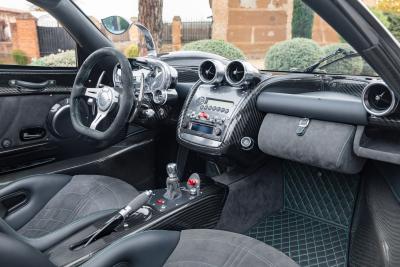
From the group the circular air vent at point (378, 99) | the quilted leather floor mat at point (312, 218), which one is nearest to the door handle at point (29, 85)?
the quilted leather floor mat at point (312, 218)

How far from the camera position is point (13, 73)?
246cm

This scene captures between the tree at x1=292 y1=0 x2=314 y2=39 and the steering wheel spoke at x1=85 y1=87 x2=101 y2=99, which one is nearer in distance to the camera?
the tree at x1=292 y1=0 x2=314 y2=39

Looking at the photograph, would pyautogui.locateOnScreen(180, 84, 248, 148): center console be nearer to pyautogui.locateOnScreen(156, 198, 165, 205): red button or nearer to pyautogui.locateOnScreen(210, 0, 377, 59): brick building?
pyautogui.locateOnScreen(156, 198, 165, 205): red button

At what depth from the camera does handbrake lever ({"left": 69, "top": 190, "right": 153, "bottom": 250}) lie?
1.61 metres

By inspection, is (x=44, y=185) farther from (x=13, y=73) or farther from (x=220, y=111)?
(x=220, y=111)

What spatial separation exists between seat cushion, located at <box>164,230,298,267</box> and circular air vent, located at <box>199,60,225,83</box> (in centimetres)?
103

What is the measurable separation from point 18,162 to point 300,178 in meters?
1.79

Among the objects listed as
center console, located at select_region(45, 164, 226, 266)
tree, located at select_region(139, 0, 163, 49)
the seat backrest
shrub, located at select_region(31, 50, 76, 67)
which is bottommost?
center console, located at select_region(45, 164, 226, 266)

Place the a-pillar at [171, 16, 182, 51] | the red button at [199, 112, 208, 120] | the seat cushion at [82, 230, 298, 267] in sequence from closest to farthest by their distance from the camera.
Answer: the seat cushion at [82, 230, 298, 267], the red button at [199, 112, 208, 120], the a-pillar at [171, 16, 182, 51]

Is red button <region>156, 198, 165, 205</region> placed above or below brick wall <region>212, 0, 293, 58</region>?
below

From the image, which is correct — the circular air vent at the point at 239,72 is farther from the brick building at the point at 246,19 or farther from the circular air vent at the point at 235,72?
the brick building at the point at 246,19

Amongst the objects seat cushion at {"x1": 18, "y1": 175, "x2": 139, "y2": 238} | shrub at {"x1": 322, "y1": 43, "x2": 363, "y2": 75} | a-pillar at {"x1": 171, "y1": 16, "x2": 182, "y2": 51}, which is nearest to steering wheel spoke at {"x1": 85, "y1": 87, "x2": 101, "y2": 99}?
seat cushion at {"x1": 18, "y1": 175, "x2": 139, "y2": 238}

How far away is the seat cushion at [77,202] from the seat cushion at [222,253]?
61cm

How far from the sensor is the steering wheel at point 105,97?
197 centimetres
